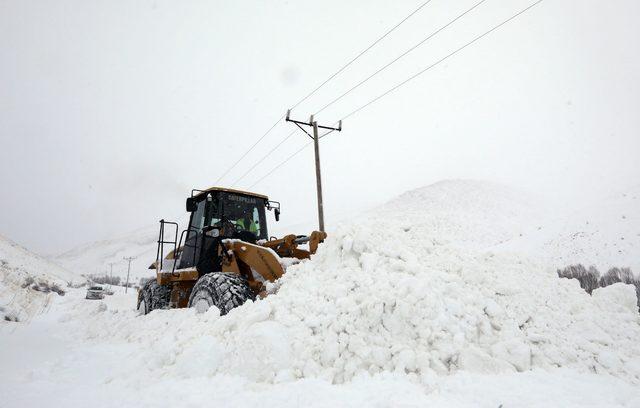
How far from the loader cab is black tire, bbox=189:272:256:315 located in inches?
56.1

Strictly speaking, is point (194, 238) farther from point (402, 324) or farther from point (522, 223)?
point (522, 223)

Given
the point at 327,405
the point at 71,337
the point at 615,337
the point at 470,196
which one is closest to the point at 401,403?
the point at 327,405

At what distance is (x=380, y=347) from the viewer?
3352 millimetres

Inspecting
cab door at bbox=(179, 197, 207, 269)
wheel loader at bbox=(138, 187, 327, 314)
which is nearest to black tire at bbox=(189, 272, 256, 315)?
wheel loader at bbox=(138, 187, 327, 314)

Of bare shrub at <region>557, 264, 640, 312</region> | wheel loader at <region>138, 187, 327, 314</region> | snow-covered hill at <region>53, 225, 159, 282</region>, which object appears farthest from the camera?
snow-covered hill at <region>53, 225, 159, 282</region>

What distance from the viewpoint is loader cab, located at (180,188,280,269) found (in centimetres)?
738

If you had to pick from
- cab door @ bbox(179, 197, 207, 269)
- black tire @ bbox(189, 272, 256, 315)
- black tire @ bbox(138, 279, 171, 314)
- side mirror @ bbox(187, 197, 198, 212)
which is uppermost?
side mirror @ bbox(187, 197, 198, 212)

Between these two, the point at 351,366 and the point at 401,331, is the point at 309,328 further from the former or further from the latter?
the point at 401,331

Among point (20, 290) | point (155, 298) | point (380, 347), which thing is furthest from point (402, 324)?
point (20, 290)

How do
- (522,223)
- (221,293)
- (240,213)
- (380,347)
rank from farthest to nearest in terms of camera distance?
(522,223) → (240,213) → (221,293) → (380,347)

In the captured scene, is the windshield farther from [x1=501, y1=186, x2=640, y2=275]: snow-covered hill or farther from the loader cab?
[x1=501, y1=186, x2=640, y2=275]: snow-covered hill

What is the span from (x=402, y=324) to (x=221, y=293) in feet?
9.65

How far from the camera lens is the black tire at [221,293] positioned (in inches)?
206

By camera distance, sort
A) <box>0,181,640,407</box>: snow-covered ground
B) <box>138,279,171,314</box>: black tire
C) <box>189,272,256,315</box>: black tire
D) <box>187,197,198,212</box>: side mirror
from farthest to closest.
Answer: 1. <box>138,279,171,314</box>: black tire
2. <box>187,197,198,212</box>: side mirror
3. <box>189,272,256,315</box>: black tire
4. <box>0,181,640,407</box>: snow-covered ground
